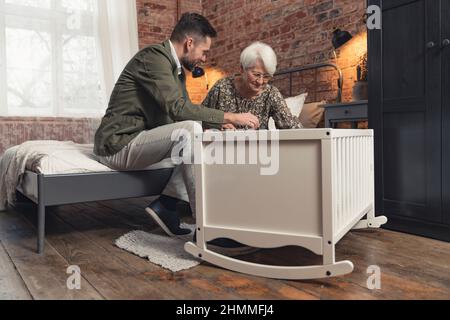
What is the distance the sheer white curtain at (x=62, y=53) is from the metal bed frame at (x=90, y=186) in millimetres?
2165

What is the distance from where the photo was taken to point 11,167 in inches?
90.4

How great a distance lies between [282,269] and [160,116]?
39.2 inches

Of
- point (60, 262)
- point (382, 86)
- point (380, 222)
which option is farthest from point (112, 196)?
point (382, 86)

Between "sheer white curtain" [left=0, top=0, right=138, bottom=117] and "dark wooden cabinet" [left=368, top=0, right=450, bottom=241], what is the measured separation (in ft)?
9.55

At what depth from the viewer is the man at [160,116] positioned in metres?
1.84

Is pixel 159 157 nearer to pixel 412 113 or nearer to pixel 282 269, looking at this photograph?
pixel 282 269

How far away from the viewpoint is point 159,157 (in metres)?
1.92
